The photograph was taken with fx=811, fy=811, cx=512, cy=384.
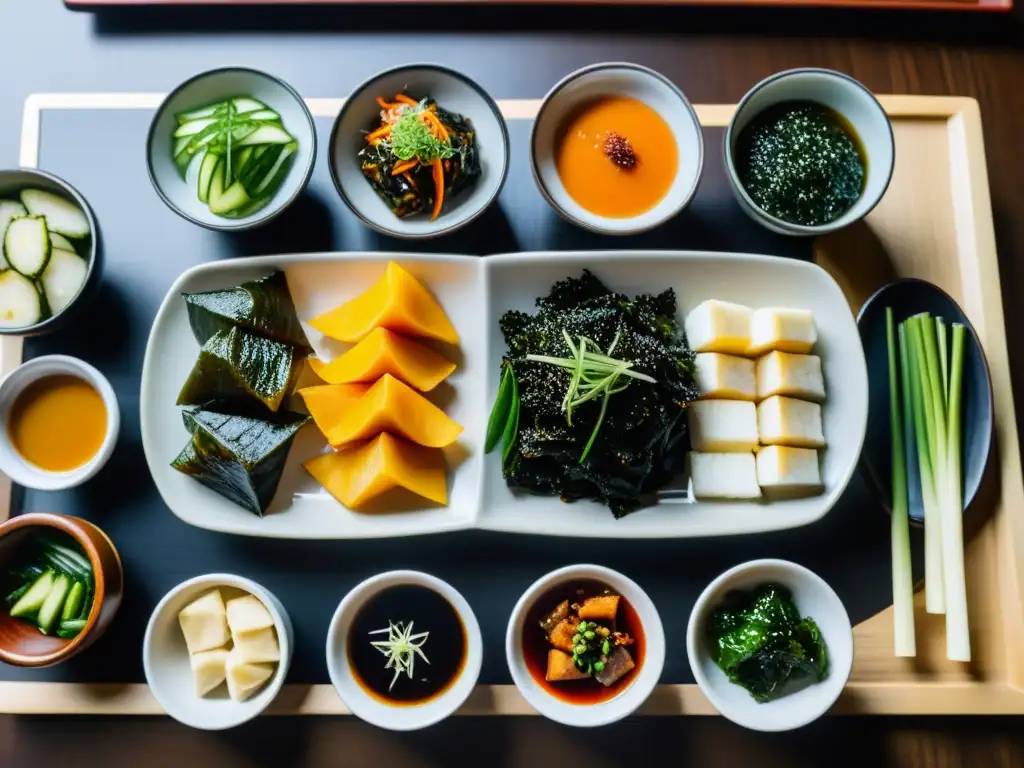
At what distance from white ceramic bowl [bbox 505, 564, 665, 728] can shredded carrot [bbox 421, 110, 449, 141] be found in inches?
47.4

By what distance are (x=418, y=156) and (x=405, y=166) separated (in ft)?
0.15

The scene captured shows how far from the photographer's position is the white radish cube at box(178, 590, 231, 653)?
82.0 inches

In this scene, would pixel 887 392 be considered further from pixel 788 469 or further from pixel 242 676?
pixel 242 676

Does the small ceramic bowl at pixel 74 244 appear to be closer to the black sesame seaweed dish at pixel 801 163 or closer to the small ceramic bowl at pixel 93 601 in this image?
the small ceramic bowl at pixel 93 601

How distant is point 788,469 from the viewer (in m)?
2.16

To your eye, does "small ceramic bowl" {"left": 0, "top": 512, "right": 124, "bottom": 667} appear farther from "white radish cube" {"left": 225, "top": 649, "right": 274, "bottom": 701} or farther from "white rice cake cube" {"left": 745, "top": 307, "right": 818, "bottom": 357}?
"white rice cake cube" {"left": 745, "top": 307, "right": 818, "bottom": 357}

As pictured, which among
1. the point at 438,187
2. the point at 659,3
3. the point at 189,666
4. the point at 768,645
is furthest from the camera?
the point at 659,3

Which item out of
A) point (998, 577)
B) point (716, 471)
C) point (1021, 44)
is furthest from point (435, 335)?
point (1021, 44)

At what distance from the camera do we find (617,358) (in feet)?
7.06

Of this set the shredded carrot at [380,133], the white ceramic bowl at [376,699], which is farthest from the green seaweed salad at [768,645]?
the shredded carrot at [380,133]

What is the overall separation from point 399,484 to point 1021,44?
2.38 metres

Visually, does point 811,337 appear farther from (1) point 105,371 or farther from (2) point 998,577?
(1) point 105,371

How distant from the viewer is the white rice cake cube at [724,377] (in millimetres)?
2221

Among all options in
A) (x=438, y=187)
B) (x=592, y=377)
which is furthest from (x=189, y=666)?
(x=438, y=187)
